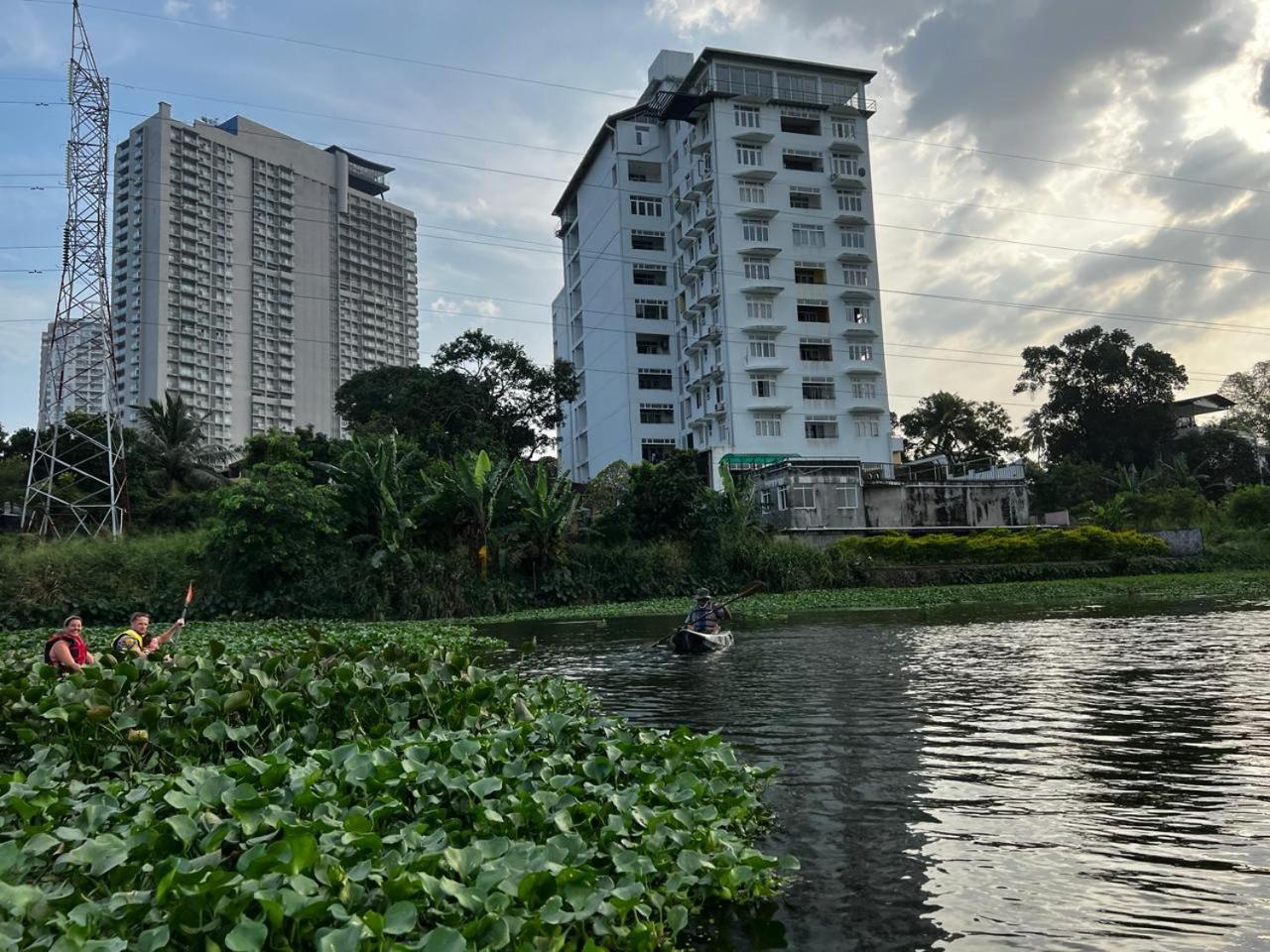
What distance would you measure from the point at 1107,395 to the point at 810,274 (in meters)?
27.2

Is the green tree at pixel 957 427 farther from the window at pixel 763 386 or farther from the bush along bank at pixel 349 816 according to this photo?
the bush along bank at pixel 349 816

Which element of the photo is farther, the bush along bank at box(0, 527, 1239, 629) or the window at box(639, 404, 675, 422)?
the window at box(639, 404, 675, 422)

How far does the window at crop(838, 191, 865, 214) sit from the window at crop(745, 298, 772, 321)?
9424 millimetres

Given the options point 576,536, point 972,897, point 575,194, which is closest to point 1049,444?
point 575,194

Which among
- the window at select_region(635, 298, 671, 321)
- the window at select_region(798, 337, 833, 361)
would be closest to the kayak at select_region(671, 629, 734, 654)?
the window at select_region(798, 337, 833, 361)

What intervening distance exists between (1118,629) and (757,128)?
167 feet

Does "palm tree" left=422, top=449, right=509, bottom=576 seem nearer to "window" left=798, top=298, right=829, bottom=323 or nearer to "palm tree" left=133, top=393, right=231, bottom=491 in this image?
"palm tree" left=133, top=393, right=231, bottom=491

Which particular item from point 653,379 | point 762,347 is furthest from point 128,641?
point 653,379

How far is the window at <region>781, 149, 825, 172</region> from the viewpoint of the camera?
6362cm

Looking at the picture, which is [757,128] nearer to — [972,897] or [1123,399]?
[1123,399]

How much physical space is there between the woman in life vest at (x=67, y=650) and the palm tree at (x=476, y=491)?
1983 cm

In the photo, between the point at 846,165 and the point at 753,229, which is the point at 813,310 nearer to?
the point at 753,229

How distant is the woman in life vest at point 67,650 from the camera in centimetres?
1027

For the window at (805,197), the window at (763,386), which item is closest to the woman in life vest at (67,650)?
the window at (763,386)
